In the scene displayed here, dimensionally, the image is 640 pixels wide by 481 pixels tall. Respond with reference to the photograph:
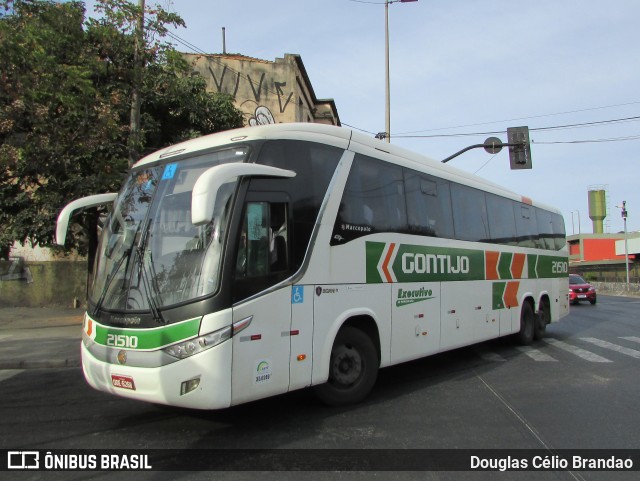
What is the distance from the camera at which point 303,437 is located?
16.2ft

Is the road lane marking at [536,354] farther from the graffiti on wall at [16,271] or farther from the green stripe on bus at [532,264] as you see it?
the graffiti on wall at [16,271]

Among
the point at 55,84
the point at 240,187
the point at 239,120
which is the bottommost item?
the point at 240,187

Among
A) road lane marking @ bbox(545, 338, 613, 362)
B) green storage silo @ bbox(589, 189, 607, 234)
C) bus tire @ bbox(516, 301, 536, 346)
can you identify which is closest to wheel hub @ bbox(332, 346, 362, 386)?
road lane marking @ bbox(545, 338, 613, 362)

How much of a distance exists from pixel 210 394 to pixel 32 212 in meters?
11.9

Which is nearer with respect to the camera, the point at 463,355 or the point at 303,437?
the point at 303,437

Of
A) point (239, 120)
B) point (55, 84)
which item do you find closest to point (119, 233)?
point (55, 84)

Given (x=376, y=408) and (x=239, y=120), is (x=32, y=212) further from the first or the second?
(x=376, y=408)

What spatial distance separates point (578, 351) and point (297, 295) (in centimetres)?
788

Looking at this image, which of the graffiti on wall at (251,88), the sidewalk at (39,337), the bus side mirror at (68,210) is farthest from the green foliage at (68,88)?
the graffiti on wall at (251,88)

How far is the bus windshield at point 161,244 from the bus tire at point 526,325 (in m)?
8.40

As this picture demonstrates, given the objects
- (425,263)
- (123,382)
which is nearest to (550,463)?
(425,263)

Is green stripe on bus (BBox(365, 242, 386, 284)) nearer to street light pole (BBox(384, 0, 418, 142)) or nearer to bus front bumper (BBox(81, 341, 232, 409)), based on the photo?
bus front bumper (BBox(81, 341, 232, 409))

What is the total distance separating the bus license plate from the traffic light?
16637 millimetres

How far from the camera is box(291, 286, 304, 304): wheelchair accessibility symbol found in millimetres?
5191
